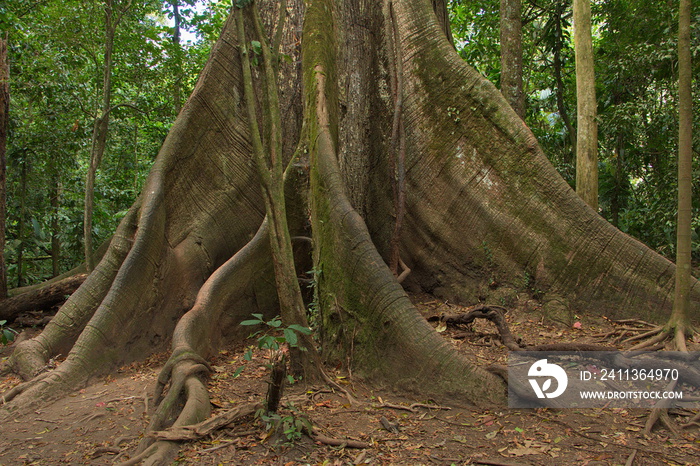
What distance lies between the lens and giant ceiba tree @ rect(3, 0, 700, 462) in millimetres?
3879

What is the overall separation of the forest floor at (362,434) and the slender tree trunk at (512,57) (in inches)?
163

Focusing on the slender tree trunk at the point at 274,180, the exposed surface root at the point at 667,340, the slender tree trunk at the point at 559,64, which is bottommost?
the exposed surface root at the point at 667,340

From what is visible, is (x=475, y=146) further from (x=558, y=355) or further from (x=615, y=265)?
(x=558, y=355)

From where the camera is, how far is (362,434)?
2.98 meters

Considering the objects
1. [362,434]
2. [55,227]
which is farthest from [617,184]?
[55,227]

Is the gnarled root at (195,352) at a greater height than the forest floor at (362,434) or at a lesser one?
greater

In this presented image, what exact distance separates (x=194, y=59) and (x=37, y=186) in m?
3.80

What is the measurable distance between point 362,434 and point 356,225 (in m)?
1.54

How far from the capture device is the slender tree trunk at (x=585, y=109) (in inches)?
291

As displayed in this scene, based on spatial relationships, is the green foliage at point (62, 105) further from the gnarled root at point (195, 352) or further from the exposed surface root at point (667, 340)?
the exposed surface root at point (667, 340)

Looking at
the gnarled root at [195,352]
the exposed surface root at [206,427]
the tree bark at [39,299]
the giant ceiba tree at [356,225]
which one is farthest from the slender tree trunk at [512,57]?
the tree bark at [39,299]

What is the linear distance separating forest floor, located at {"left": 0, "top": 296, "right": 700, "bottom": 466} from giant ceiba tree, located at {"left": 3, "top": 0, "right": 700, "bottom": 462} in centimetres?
28

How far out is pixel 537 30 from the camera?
11.9 metres

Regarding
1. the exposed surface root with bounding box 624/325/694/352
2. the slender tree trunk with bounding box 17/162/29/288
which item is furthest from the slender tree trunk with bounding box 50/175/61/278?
the exposed surface root with bounding box 624/325/694/352
